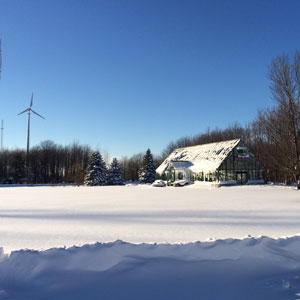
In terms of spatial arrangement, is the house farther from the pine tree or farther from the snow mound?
the snow mound

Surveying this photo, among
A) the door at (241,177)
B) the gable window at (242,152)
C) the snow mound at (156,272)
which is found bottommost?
the snow mound at (156,272)

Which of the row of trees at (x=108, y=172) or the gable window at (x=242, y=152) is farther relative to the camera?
the row of trees at (x=108, y=172)

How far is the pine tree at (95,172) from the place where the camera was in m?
44.5

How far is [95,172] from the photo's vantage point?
147 ft

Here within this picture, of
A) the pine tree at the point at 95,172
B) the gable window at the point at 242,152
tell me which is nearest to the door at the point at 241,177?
the gable window at the point at 242,152

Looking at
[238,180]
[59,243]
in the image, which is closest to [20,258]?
[59,243]

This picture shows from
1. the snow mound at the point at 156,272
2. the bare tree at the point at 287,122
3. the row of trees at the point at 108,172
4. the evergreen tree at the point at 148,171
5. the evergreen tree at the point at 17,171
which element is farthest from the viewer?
the evergreen tree at the point at 17,171

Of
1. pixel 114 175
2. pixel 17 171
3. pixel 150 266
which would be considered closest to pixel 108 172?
pixel 114 175

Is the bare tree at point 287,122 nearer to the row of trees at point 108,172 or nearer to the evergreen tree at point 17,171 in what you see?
the row of trees at point 108,172

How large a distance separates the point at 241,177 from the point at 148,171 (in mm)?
21796

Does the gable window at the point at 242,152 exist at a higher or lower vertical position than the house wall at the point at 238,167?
higher

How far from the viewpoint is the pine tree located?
44.5 meters

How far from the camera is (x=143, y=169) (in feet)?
174

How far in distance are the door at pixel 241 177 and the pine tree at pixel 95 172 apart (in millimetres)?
22728
